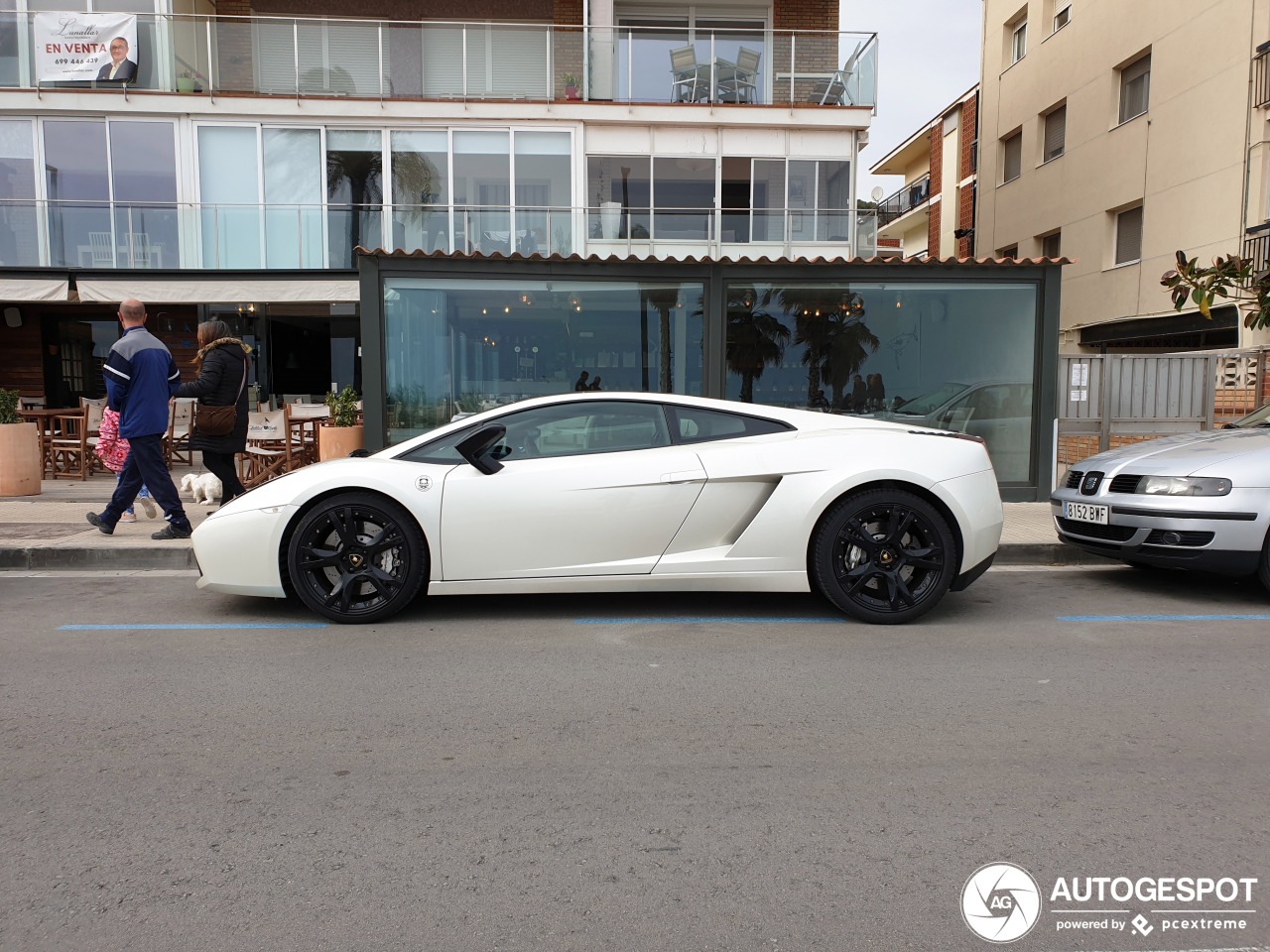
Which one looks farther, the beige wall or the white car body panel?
the beige wall

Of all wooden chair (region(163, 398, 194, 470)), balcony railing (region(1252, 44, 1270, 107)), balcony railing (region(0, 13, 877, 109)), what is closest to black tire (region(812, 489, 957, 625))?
wooden chair (region(163, 398, 194, 470))

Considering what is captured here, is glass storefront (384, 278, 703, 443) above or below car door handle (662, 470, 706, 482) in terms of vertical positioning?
above

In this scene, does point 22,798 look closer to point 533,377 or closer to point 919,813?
point 919,813

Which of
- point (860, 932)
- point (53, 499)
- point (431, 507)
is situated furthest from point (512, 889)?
point (53, 499)

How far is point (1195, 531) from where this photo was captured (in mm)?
5469

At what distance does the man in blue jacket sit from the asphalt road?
2259 millimetres

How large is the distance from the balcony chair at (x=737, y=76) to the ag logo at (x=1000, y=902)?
1616 cm

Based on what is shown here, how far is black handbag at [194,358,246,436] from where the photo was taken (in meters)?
7.36

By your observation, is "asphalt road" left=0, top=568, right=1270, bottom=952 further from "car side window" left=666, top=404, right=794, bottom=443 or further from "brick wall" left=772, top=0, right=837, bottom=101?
"brick wall" left=772, top=0, right=837, bottom=101

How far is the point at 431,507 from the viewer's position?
490 cm

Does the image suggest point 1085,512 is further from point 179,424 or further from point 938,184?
point 938,184

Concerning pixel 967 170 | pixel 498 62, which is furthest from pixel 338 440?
pixel 967 170

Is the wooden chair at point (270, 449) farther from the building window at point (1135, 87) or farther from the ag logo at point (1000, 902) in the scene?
the building window at point (1135, 87)

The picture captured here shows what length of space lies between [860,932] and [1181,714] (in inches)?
88.1
